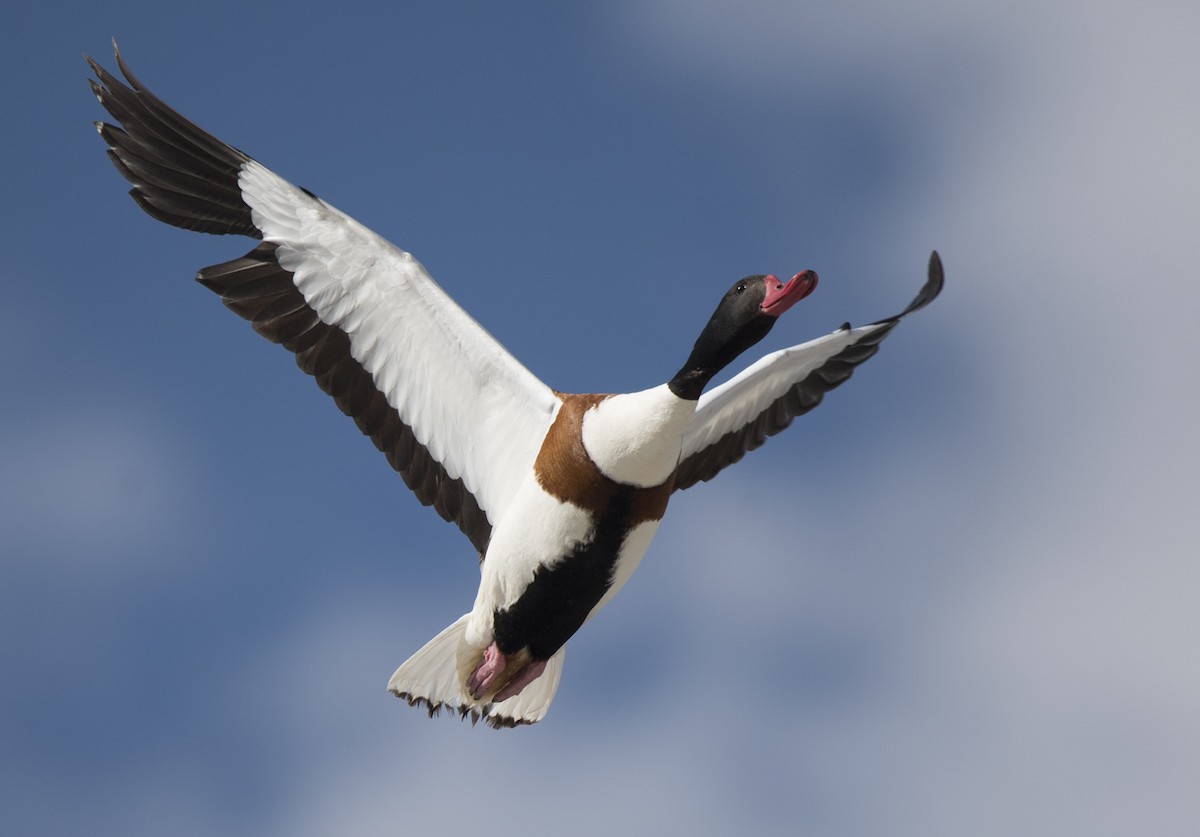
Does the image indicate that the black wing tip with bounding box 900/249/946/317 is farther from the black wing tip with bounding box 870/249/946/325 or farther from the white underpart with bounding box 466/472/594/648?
the white underpart with bounding box 466/472/594/648

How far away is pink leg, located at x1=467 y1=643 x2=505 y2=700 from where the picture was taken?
23.7 ft

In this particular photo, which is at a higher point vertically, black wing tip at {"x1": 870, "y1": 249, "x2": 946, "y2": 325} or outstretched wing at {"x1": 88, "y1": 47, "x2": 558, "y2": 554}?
outstretched wing at {"x1": 88, "y1": 47, "x2": 558, "y2": 554}

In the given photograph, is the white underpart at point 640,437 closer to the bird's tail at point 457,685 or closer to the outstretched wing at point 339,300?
the outstretched wing at point 339,300

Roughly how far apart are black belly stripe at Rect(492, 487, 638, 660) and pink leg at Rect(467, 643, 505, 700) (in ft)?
0.26

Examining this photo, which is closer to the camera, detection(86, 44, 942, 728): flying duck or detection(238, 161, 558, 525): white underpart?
detection(86, 44, 942, 728): flying duck

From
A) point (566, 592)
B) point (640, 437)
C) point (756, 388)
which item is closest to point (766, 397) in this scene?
point (756, 388)

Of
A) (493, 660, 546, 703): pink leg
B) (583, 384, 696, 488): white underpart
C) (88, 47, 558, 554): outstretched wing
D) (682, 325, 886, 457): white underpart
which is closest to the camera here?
(583, 384, 696, 488): white underpart

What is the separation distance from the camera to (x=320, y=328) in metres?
7.33

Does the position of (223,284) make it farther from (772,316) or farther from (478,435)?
(772,316)

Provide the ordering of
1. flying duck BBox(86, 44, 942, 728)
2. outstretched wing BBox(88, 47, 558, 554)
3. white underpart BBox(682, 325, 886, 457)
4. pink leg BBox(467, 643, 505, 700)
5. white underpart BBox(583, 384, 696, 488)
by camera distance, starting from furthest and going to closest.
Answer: white underpart BBox(682, 325, 886, 457) < pink leg BBox(467, 643, 505, 700) < outstretched wing BBox(88, 47, 558, 554) < flying duck BBox(86, 44, 942, 728) < white underpart BBox(583, 384, 696, 488)

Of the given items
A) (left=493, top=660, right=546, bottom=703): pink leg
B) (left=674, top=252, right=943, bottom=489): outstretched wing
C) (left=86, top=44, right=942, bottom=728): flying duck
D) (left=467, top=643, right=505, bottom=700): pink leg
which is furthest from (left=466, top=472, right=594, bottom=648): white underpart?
(left=674, top=252, right=943, bottom=489): outstretched wing

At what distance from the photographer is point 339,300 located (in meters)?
7.27

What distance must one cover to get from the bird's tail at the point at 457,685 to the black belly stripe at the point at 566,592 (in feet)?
1.24

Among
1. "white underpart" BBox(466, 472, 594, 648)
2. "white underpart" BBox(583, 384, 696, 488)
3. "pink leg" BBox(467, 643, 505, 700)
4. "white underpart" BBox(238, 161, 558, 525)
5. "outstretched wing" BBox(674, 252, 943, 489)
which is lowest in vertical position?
"pink leg" BBox(467, 643, 505, 700)
